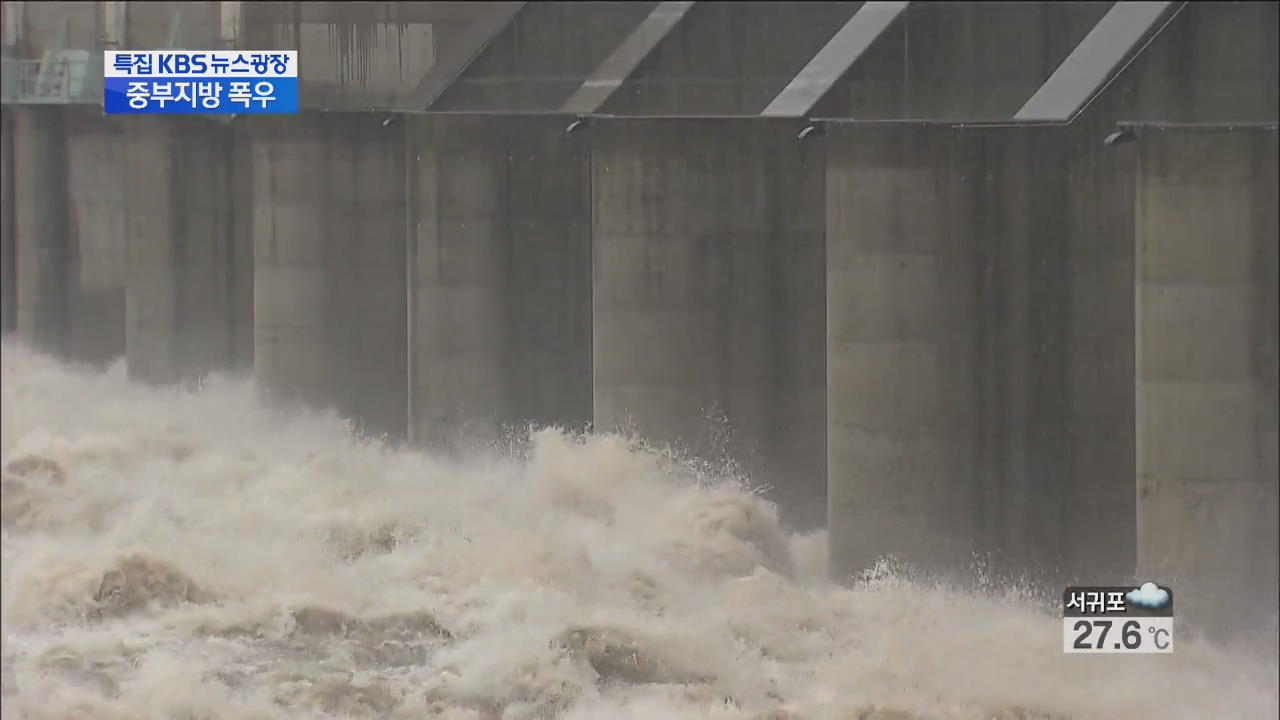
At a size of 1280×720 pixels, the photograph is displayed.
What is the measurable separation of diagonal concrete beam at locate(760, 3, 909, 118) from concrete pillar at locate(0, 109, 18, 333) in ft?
71.0

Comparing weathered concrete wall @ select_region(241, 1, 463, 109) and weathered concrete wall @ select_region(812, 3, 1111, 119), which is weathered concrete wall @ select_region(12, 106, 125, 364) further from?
weathered concrete wall @ select_region(812, 3, 1111, 119)

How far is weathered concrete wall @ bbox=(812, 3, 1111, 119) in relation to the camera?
21.8 metres

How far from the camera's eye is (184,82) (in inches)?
867

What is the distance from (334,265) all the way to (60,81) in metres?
12.8

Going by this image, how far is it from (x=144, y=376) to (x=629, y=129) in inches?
571

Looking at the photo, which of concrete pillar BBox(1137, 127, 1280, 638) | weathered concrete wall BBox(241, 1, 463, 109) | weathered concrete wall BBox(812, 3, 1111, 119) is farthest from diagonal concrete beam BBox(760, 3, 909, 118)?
weathered concrete wall BBox(241, 1, 463, 109)

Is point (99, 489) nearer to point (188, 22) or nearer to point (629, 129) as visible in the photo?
point (629, 129)

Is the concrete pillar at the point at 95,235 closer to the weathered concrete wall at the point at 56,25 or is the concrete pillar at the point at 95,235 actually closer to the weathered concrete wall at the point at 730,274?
the weathered concrete wall at the point at 56,25

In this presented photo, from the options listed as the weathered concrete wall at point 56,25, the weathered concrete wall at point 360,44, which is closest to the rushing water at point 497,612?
the weathered concrete wall at point 360,44

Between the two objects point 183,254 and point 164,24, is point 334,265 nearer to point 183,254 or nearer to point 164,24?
point 183,254
